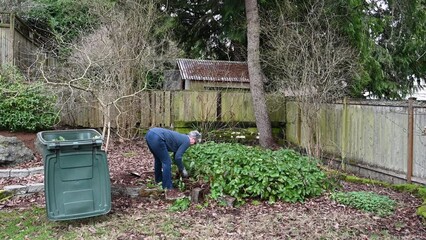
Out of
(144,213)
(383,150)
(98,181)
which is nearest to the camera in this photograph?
(98,181)

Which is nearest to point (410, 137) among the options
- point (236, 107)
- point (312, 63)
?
point (312, 63)

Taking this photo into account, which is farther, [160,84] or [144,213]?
[160,84]

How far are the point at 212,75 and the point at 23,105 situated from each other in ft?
18.7

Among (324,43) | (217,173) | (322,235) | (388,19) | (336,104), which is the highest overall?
(388,19)

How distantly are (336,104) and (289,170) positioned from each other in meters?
3.54

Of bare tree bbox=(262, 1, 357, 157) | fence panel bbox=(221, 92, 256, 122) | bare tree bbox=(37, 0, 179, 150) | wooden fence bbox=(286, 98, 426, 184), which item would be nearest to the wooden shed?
fence panel bbox=(221, 92, 256, 122)

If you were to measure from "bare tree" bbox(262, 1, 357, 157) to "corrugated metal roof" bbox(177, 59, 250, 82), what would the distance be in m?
2.41

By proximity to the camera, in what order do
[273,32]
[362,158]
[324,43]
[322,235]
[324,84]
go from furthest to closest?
[273,32] → [324,43] → [324,84] → [362,158] → [322,235]

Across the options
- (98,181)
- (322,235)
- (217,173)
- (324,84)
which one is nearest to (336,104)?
(324,84)

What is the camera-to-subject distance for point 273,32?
10.6 metres

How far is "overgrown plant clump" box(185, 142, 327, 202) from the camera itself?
5.88 meters

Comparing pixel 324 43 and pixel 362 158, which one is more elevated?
pixel 324 43

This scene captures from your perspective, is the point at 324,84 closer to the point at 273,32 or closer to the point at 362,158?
the point at 362,158

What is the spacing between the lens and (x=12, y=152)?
8039 millimetres
